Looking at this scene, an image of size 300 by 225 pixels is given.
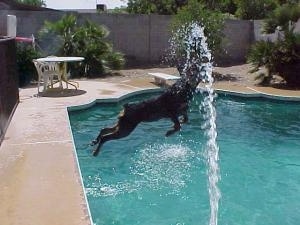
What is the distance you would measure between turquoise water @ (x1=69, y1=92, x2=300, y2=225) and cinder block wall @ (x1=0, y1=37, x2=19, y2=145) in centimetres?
129

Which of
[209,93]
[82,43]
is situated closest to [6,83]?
[209,93]

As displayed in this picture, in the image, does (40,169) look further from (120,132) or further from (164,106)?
(164,106)

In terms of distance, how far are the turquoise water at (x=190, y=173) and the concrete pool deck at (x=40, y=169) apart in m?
0.53

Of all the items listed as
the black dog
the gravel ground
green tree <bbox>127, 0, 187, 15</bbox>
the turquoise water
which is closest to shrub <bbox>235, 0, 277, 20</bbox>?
green tree <bbox>127, 0, 187, 15</bbox>

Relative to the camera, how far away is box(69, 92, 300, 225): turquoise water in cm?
552

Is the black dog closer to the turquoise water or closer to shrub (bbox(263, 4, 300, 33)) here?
the turquoise water

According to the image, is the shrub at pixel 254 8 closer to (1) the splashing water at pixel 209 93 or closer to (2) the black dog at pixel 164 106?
(1) the splashing water at pixel 209 93

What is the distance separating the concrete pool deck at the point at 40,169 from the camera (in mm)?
4188

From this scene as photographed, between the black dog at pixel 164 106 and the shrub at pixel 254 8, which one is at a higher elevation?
the shrub at pixel 254 8

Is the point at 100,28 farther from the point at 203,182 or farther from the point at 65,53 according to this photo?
the point at 203,182

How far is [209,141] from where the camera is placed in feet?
28.6

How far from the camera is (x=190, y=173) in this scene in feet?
22.7

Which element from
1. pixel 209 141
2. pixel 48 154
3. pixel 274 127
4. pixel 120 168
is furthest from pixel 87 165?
pixel 274 127

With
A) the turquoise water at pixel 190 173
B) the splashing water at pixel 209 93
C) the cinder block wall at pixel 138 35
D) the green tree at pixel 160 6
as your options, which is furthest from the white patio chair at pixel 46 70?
the green tree at pixel 160 6
